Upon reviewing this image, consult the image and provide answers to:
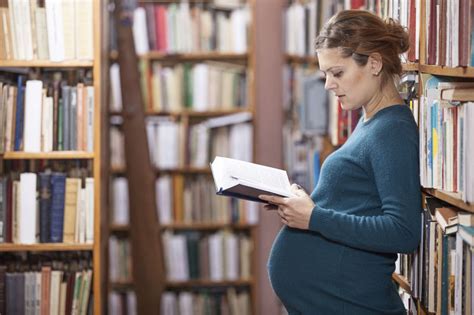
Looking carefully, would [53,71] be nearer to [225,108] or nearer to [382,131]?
[382,131]

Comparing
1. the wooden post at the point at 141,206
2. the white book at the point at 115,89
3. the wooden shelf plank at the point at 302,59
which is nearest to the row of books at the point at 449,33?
the wooden shelf plank at the point at 302,59

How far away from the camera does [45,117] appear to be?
2.57 meters

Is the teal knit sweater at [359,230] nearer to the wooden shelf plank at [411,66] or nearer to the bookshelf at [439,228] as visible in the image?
the bookshelf at [439,228]

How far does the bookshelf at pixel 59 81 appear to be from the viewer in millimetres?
2537

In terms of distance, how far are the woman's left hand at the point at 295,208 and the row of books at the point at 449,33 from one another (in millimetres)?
464

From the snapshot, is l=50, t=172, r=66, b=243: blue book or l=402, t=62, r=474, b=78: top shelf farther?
l=50, t=172, r=66, b=243: blue book

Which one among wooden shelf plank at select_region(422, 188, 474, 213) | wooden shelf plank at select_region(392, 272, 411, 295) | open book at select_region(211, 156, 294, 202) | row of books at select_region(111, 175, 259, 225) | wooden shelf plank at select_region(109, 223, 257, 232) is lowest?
wooden shelf plank at select_region(109, 223, 257, 232)

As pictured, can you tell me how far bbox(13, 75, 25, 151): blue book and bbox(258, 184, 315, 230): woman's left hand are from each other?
1031mm

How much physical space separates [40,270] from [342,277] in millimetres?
1154

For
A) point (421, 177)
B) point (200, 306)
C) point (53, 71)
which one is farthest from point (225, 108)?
point (421, 177)

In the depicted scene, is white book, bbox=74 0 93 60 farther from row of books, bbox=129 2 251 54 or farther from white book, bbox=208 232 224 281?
white book, bbox=208 232 224 281

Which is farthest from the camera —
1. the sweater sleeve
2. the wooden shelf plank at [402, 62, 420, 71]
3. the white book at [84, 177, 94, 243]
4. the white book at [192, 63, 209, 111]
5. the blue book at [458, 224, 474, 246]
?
the white book at [192, 63, 209, 111]

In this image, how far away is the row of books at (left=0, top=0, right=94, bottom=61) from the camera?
8.30ft

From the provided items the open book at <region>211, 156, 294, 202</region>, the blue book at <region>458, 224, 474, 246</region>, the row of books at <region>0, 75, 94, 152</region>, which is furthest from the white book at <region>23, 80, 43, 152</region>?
the blue book at <region>458, 224, 474, 246</region>
